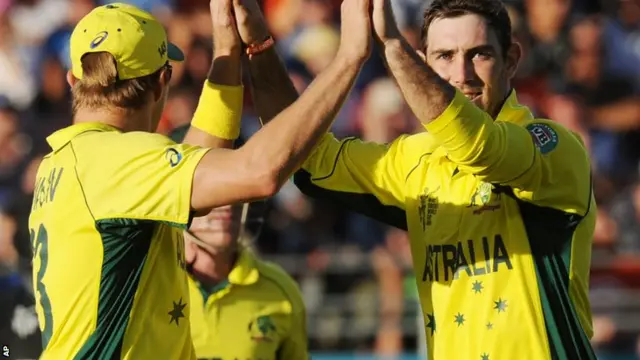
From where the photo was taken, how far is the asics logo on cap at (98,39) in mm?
4078

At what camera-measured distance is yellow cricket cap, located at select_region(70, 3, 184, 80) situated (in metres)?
4.05

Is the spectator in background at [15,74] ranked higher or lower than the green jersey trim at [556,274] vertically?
→ higher

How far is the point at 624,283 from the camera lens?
928 cm

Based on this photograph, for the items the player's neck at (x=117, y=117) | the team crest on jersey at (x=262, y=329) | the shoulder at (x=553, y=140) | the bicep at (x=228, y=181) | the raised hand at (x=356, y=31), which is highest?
the raised hand at (x=356, y=31)

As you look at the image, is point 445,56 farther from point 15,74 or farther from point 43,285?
point 15,74

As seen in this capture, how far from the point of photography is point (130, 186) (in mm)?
3818

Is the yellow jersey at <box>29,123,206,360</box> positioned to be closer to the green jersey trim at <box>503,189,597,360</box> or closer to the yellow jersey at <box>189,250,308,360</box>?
the green jersey trim at <box>503,189,597,360</box>

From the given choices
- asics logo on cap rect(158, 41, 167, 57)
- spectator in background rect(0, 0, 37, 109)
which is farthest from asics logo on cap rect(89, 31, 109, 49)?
spectator in background rect(0, 0, 37, 109)

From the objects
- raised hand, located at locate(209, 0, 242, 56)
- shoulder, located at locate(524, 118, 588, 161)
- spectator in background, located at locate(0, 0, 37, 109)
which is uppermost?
spectator in background, located at locate(0, 0, 37, 109)

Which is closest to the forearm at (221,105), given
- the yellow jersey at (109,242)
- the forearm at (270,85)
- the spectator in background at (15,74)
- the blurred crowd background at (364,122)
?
the forearm at (270,85)

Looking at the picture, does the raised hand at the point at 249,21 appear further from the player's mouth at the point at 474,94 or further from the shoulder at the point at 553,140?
the shoulder at the point at 553,140

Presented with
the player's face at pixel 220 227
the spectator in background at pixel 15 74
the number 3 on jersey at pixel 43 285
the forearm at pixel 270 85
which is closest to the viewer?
the number 3 on jersey at pixel 43 285

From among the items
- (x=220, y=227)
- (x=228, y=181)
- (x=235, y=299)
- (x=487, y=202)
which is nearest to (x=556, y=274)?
(x=487, y=202)

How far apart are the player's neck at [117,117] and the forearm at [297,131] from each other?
1.79 ft
